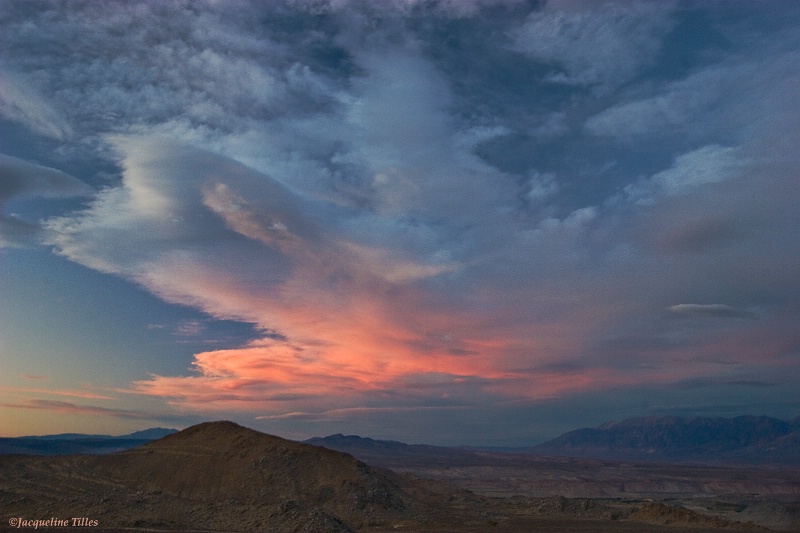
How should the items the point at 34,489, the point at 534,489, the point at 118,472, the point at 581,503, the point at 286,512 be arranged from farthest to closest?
the point at 534,489 → the point at 581,503 → the point at 118,472 → the point at 34,489 → the point at 286,512

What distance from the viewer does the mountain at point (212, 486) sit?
187ft

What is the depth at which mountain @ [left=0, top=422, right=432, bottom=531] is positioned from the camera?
187 ft

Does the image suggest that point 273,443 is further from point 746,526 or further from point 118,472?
point 746,526

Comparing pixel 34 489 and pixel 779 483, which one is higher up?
pixel 34 489

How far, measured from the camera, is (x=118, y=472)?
73.7 meters

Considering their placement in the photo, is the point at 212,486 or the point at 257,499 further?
the point at 212,486

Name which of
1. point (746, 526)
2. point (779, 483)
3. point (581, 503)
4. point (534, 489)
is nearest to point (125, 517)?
point (581, 503)

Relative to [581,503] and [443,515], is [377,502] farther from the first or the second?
[581,503]

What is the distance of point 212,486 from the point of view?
69.4 meters

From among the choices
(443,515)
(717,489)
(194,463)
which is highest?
(194,463)

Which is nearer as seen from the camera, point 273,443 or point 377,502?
point 377,502

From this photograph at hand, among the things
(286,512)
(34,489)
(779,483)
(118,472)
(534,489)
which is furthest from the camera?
(779,483)

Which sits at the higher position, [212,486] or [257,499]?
[212,486]

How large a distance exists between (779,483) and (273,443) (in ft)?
593
